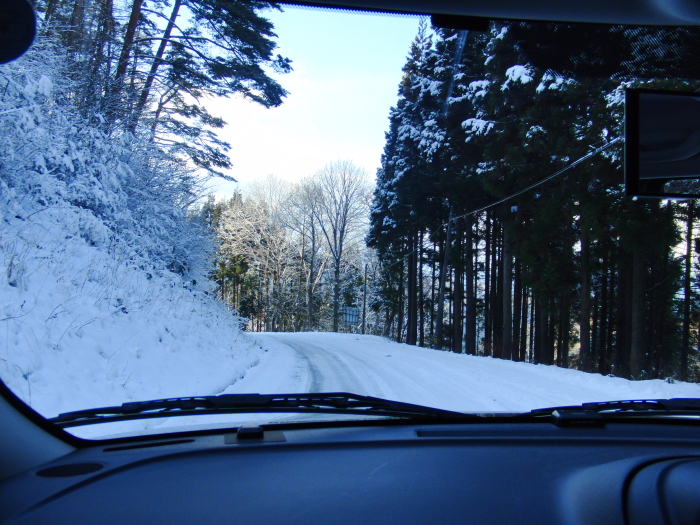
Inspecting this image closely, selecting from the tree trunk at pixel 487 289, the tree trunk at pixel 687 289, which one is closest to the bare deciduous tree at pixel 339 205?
the tree trunk at pixel 487 289

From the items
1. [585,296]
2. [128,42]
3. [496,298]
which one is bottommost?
[496,298]

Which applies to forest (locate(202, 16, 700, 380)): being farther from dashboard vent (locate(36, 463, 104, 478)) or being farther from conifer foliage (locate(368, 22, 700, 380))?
dashboard vent (locate(36, 463, 104, 478))

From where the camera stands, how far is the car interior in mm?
1564

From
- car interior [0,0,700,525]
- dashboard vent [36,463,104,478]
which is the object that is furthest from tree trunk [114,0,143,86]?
dashboard vent [36,463,104,478]

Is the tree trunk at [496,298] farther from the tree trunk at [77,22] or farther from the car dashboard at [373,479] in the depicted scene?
the car dashboard at [373,479]

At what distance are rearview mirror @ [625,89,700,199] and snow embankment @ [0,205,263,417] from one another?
15.2ft

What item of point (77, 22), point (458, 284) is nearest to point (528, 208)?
point (458, 284)

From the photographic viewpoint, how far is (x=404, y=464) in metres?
2.00

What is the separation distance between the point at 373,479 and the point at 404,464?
20cm

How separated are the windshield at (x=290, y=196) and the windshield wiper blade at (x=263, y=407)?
0.10 m

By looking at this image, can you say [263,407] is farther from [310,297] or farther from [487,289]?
[310,297]

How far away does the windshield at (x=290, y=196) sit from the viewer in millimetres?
3594

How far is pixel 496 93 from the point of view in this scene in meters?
10.4

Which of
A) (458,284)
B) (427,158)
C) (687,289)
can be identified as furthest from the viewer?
(458,284)
